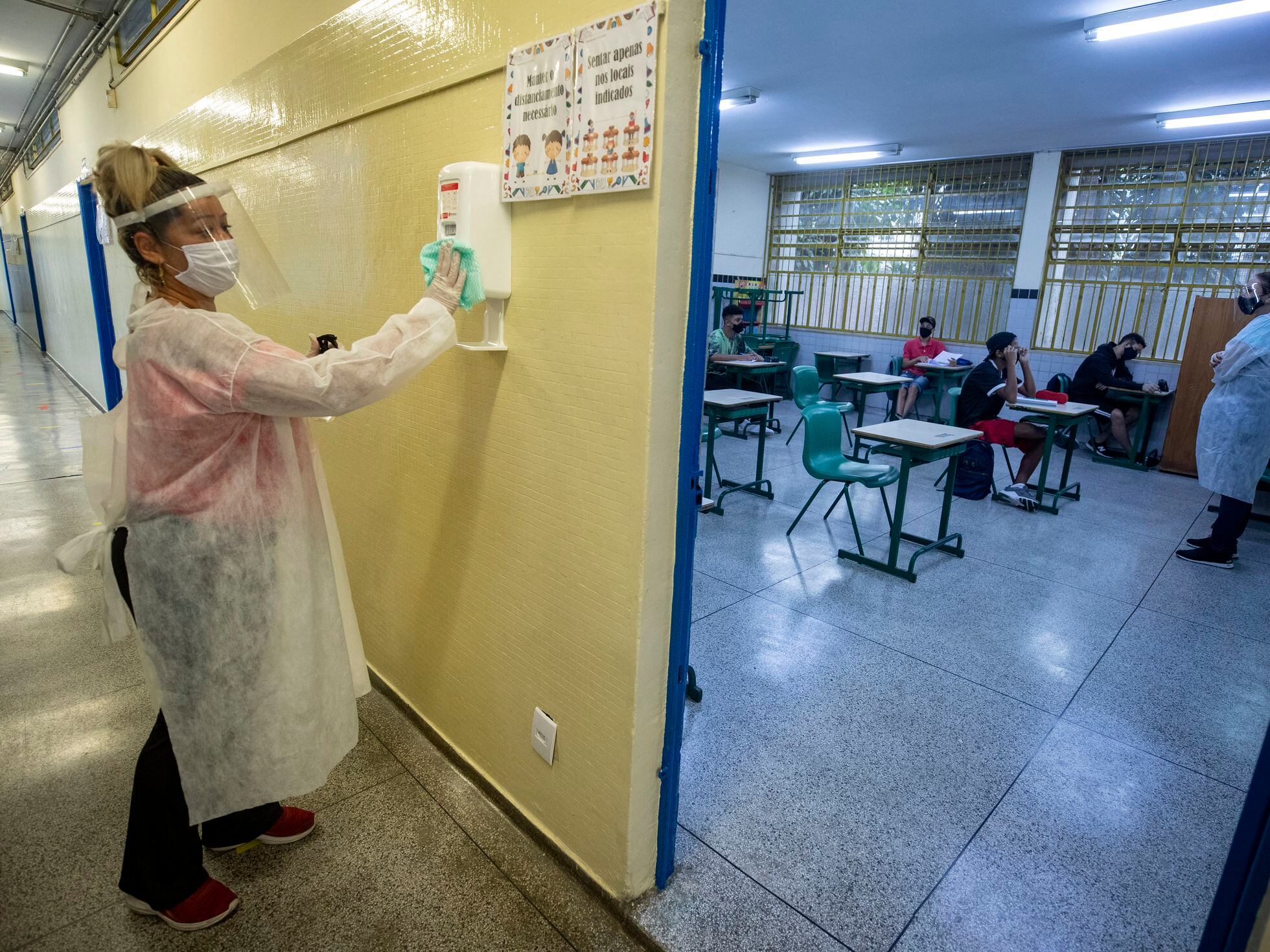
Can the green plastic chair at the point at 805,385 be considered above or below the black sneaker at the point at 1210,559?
above

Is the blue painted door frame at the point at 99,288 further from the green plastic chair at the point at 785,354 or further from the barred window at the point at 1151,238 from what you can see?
the barred window at the point at 1151,238

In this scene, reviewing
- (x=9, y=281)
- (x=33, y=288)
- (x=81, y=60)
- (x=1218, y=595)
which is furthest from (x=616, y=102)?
(x=9, y=281)

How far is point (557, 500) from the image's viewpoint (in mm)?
1513

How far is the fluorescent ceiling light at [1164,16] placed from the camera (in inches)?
144

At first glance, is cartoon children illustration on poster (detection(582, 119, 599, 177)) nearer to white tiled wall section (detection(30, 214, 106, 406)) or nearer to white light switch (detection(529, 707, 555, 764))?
white light switch (detection(529, 707, 555, 764))

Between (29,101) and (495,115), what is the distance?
10.1 meters

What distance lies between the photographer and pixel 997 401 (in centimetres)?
474

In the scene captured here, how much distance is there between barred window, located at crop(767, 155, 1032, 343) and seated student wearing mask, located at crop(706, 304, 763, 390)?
2711 mm

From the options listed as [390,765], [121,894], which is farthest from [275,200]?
[121,894]

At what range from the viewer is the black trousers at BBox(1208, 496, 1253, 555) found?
3.83m

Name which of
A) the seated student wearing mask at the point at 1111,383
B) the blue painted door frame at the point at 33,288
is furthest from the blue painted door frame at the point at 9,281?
the seated student wearing mask at the point at 1111,383

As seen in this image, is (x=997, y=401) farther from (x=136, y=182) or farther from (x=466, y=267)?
(x=136, y=182)

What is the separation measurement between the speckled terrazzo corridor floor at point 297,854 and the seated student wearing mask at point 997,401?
4.14 metres

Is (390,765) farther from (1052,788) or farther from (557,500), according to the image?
(1052,788)
